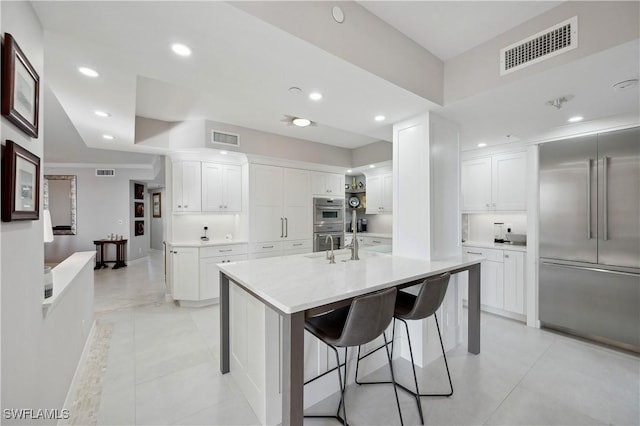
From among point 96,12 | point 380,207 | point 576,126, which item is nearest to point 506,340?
point 576,126

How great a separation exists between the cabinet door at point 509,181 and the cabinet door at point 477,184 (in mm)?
68

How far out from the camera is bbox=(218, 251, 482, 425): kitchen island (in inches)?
55.1

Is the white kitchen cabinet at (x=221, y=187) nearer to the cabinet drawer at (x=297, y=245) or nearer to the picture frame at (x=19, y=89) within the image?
the cabinet drawer at (x=297, y=245)

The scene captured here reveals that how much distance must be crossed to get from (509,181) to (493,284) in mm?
1419

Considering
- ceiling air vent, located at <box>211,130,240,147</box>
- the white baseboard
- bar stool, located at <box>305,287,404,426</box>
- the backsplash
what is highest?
ceiling air vent, located at <box>211,130,240,147</box>

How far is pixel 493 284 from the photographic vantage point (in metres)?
3.66

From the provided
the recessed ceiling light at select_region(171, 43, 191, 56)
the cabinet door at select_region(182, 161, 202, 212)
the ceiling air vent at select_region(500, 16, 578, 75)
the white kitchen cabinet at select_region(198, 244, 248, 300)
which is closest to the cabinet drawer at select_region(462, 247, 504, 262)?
the ceiling air vent at select_region(500, 16, 578, 75)

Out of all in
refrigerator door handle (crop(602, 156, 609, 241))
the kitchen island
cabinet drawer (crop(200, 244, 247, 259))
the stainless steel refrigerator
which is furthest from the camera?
cabinet drawer (crop(200, 244, 247, 259))

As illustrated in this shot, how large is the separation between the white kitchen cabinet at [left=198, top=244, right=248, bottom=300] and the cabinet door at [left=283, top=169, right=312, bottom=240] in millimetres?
1058

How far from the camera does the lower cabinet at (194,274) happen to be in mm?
4016

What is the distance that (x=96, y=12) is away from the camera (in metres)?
1.32

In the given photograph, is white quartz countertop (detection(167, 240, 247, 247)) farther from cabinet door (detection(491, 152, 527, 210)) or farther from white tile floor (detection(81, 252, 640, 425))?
cabinet door (detection(491, 152, 527, 210))

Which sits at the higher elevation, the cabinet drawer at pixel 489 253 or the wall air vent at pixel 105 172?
the wall air vent at pixel 105 172

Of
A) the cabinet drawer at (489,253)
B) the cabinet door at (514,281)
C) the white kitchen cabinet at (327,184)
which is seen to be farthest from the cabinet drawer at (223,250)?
the cabinet door at (514,281)
